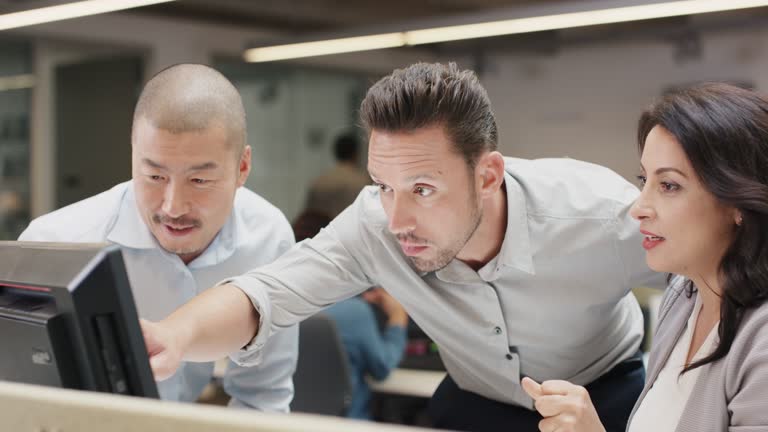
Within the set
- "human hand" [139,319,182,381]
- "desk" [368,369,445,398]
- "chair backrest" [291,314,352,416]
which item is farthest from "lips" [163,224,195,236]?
"desk" [368,369,445,398]

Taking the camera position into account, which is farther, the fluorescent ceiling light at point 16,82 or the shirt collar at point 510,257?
the fluorescent ceiling light at point 16,82

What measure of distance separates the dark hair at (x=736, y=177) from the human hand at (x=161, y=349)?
859mm

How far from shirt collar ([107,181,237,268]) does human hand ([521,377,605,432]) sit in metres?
0.84

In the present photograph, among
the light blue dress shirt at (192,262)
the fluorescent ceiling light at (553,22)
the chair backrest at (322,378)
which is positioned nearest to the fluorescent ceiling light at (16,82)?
the fluorescent ceiling light at (553,22)

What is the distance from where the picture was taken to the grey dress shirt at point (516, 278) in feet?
5.71

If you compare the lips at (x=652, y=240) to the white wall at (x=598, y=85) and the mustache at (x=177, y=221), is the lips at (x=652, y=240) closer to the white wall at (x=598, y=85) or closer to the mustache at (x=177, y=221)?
the mustache at (x=177, y=221)

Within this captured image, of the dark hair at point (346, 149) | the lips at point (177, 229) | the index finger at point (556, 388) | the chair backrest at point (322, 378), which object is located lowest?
the chair backrest at point (322, 378)

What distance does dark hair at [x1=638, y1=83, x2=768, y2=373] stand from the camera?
135cm

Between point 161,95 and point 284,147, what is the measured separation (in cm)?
561

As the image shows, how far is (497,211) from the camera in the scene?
179 centimetres

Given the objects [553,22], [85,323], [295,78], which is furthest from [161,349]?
[295,78]

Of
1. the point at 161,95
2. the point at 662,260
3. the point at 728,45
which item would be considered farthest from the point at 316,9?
the point at 662,260

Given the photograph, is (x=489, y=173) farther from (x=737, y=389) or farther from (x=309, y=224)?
(x=309, y=224)

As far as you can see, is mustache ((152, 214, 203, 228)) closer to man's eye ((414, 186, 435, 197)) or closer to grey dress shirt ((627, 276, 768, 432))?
man's eye ((414, 186, 435, 197))
